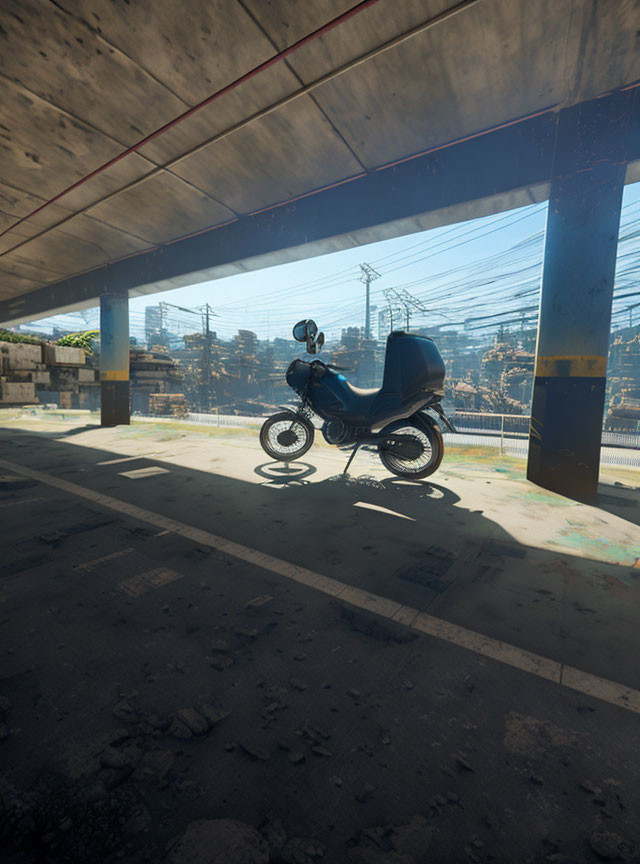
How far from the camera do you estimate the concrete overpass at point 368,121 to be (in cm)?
335

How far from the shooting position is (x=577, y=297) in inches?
163

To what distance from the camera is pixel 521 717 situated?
1.26 meters

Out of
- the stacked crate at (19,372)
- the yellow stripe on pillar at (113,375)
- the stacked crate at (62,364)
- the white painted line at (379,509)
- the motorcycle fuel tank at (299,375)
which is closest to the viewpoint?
the white painted line at (379,509)

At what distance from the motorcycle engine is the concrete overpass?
2.37 m

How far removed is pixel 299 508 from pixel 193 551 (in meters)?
1.20

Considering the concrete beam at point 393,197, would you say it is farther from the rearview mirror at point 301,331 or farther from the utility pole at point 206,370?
the utility pole at point 206,370

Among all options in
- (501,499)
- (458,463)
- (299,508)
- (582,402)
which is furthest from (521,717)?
(458,463)

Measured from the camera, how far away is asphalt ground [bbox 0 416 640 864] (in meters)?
0.90

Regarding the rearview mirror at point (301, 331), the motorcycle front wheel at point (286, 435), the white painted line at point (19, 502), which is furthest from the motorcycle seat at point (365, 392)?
the white painted line at point (19, 502)

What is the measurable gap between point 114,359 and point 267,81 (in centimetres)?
886

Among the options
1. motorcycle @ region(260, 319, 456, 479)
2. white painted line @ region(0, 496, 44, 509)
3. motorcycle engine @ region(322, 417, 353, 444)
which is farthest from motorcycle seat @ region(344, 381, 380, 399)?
white painted line @ region(0, 496, 44, 509)

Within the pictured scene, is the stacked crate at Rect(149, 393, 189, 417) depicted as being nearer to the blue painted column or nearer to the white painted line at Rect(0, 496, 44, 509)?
the blue painted column

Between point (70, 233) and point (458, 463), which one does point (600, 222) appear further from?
point (70, 233)

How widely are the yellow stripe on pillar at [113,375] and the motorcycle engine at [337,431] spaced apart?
847 cm
